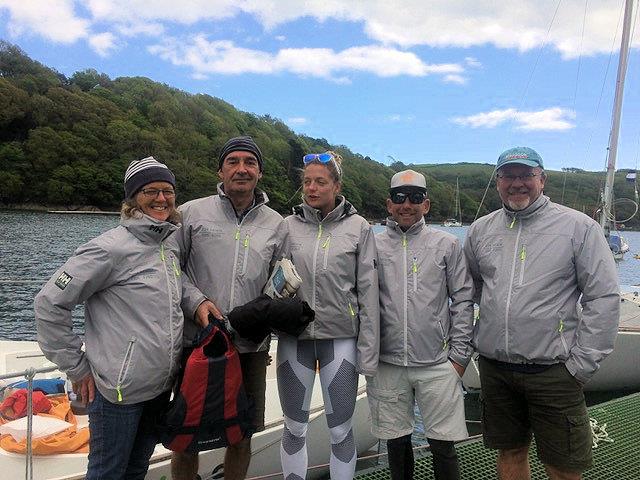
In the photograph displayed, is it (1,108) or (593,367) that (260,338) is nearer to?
(593,367)

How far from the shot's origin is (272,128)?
137625 millimetres

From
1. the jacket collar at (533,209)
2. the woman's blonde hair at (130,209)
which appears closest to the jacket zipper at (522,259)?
the jacket collar at (533,209)

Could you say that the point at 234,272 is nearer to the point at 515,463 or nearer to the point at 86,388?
the point at 86,388

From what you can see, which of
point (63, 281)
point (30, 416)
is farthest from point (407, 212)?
point (30, 416)

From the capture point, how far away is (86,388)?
252 cm

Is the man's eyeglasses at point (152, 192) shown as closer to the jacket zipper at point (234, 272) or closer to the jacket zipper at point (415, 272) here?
the jacket zipper at point (234, 272)

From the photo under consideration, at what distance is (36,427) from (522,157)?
13.4 feet

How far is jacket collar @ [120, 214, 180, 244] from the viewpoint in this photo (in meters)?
2.62

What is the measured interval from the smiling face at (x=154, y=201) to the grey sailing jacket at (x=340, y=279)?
85cm

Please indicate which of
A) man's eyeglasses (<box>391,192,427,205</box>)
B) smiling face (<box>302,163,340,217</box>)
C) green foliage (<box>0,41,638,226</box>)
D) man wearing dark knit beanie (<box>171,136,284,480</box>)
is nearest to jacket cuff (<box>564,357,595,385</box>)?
man's eyeglasses (<box>391,192,427,205</box>)

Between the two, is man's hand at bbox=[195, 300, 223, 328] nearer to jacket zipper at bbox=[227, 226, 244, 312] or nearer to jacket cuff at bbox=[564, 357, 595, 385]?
jacket zipper at bbox=[227, 226, 244, 312]

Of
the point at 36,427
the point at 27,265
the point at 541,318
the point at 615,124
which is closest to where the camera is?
the point at 541,318

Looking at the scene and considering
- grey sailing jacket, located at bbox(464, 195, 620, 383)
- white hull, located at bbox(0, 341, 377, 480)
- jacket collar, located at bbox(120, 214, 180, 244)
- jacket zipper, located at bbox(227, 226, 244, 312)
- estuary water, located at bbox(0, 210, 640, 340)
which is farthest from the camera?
estuary water, located at bbox(0, 210, 640, 340)

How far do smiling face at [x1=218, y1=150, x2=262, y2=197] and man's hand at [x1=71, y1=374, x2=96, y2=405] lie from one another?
4.42 feet
